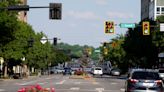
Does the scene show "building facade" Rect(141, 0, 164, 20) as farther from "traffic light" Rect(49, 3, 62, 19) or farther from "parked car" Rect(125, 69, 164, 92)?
"parked car" Rect(125, 69, 164, 92)

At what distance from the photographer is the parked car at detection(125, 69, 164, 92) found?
2961 cm

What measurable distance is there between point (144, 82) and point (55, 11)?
42.1 feet

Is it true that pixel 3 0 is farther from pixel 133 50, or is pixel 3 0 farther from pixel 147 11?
pixel 147 11

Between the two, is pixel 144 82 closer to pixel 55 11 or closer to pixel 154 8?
pixel 55 11

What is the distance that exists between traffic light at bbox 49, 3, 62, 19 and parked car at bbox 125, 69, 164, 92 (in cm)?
1155

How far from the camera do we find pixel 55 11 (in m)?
40.5

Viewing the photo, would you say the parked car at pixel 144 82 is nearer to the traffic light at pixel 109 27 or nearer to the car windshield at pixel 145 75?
the car windshield at pixel 145 75

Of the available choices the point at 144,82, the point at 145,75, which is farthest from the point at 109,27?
the point at 144,82

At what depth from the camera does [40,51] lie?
12269cm

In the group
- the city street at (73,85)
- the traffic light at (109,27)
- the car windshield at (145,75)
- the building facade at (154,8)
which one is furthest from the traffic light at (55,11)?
the building facade at (154,8)

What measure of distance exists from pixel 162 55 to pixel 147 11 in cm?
5403

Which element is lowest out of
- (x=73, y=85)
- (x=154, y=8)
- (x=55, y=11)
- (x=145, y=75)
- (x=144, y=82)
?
(x=73, y=85)

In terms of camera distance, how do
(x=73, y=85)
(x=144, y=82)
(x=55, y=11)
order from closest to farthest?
1. (x=144, y=82)
2. (x=55, y=11)
3. (x=73, y=85)

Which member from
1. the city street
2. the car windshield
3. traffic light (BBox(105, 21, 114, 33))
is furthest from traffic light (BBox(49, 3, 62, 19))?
traffic light (BBox(105, 21, 114, 33))
